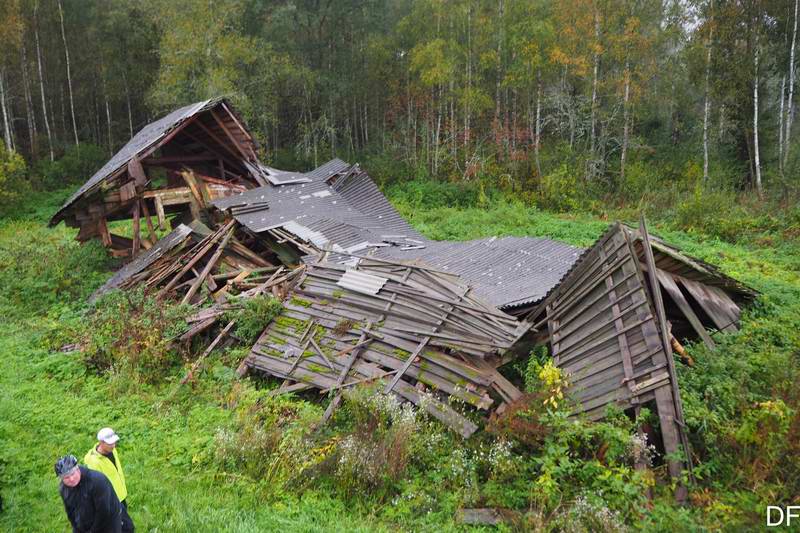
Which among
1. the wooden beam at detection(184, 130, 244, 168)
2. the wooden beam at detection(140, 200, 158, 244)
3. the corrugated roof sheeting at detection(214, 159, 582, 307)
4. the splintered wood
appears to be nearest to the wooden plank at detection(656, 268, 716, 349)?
the corrugated roof sheeting at detection(214, 159, 582, 307)

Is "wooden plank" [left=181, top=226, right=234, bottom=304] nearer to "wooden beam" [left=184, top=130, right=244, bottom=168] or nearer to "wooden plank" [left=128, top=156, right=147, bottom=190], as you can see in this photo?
"wooden plank" [left=128, top=156, right=147, bottom=190]

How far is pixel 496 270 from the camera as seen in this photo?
9789 mm

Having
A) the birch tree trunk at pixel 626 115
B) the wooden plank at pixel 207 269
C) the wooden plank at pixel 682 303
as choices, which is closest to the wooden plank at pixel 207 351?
the wooden plank at pixel 207 269

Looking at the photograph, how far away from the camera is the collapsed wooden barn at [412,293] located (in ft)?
21.4

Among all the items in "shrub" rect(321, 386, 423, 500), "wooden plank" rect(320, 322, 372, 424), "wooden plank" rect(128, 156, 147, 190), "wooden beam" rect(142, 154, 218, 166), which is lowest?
"shrub" rect(321, 386, 423, 500)

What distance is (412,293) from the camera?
838 cm

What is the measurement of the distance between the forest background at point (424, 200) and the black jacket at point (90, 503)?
103 cm

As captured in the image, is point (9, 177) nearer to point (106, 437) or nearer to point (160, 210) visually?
point (160, 210)

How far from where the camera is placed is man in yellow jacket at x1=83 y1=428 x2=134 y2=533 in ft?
15.2

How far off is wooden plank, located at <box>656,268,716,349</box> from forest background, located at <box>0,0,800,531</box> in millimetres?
327

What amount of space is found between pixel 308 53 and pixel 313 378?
69.3 feet

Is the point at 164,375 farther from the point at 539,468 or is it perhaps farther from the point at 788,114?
the point at 788,114


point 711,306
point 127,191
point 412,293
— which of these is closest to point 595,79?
point 711,306

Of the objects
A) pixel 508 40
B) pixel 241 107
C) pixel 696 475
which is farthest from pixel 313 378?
pixel 508 40
